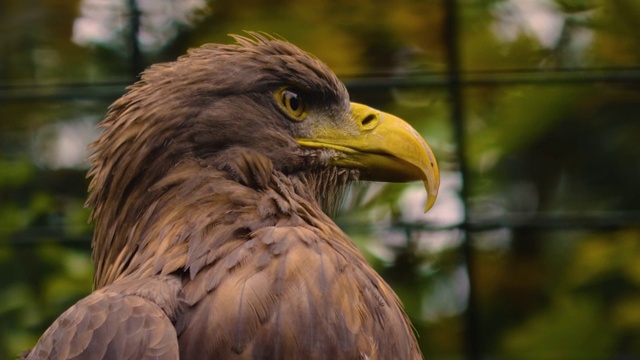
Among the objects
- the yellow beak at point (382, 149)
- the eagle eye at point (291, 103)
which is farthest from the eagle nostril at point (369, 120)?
the eagle eye at point (291, 103)

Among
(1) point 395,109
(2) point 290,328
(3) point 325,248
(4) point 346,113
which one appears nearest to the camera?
(2) point 290,328

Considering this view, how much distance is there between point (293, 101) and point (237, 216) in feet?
1.38

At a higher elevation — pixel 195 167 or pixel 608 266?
pixel 195 167

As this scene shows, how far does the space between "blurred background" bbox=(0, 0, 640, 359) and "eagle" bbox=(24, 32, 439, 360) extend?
6.93 ft

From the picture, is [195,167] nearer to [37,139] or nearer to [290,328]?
[290,328]

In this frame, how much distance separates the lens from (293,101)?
2861mm

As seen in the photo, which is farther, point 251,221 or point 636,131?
point 636,131

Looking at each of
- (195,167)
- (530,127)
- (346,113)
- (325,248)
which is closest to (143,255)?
(195,167)

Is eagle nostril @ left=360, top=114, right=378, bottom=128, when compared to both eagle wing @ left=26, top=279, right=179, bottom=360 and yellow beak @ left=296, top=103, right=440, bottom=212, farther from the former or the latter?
eagle wing @ left=26, top=279, right=179, bottom=360

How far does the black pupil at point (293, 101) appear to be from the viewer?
2.85 meters

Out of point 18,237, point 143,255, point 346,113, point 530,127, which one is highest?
point 346,113

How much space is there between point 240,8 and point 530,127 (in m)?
1.40

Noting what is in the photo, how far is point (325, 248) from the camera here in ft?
8.27

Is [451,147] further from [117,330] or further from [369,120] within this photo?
[117,330]
